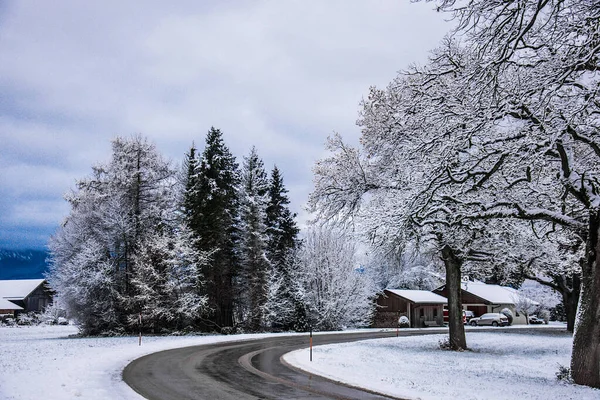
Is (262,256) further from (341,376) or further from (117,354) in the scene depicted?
(341,376)

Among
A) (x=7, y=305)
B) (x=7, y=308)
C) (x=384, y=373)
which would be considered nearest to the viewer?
(x=384, y=373)

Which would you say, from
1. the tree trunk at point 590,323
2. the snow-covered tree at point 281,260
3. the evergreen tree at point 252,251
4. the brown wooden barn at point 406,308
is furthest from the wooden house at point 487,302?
the tree trunk at point 590,323

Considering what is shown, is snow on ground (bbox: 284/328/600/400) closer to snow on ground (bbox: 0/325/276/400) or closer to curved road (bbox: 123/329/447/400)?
curved road (bbox: 123/329/447/400)

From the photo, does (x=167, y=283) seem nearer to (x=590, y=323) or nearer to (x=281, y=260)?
(x=281, y=260)

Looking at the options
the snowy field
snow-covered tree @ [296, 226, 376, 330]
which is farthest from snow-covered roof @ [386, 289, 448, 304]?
the snowy field

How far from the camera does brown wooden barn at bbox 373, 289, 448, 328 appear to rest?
55625mm

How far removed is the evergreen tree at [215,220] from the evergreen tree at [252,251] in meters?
1.03

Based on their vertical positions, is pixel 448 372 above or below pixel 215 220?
below

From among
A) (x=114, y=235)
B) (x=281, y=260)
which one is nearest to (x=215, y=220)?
(x=114, y=235)

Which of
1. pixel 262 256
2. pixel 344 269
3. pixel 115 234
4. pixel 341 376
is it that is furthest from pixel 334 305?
pixel 341 376

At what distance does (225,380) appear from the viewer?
498 inches

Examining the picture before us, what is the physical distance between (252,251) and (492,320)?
3644 centimetres

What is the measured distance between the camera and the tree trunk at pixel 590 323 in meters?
12.0

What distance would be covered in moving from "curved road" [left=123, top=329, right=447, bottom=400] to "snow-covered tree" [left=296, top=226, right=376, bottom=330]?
2825 cm
